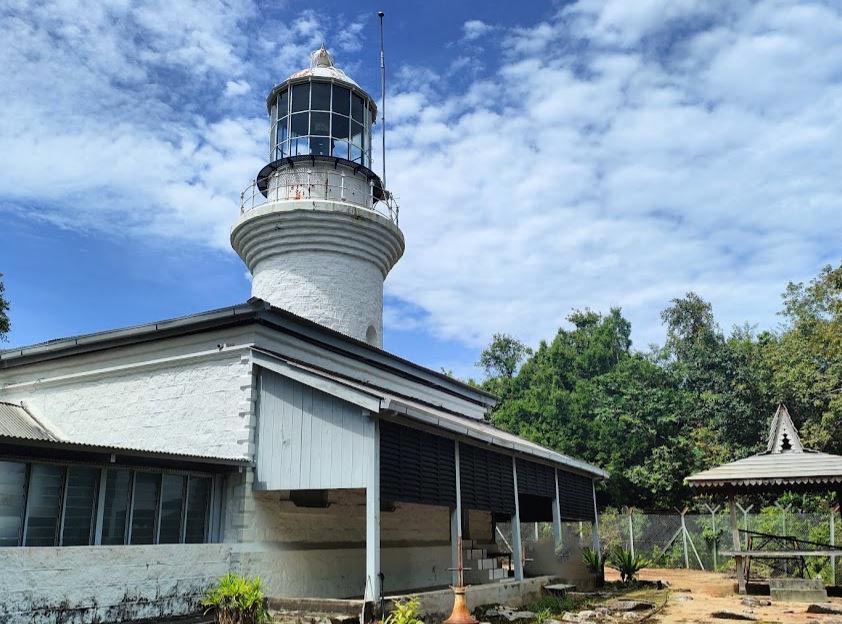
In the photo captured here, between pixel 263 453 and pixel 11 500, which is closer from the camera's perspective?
pixel 11 500

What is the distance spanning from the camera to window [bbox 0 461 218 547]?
10.6 metres

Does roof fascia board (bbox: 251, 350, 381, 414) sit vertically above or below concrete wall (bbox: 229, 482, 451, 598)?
above

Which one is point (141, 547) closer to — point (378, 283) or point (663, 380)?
point (378, 283)

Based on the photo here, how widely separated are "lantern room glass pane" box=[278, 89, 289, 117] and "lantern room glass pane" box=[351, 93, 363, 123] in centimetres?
171

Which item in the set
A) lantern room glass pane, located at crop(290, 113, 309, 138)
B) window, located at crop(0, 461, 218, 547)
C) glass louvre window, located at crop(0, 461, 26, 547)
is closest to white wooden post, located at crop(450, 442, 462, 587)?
window, located at crop(0, 461, 218, 547)

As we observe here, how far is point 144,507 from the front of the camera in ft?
38.8

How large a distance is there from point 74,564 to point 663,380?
3161 cm

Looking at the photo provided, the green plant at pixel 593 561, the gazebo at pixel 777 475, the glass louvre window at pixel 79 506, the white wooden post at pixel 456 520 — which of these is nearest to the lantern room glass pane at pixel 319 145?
the white wooden post at pixel 456 520

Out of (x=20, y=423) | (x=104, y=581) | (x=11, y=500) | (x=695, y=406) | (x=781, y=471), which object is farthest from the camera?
(x=695, y=406)

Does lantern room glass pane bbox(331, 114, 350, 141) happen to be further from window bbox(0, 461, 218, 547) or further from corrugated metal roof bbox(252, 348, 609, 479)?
window bbox(0, 461, 218, 547)

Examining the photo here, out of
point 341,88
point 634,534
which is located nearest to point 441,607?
point 341,88

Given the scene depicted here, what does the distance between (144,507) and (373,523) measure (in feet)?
11.8

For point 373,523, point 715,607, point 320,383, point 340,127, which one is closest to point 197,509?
point 320,383

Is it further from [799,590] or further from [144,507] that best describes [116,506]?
[799,590]
